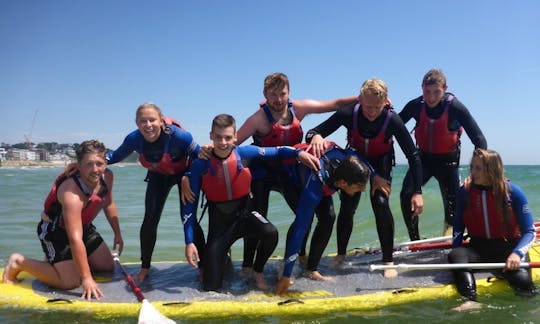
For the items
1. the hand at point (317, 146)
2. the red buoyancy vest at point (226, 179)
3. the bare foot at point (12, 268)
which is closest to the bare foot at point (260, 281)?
the red buoyancy vest at point (226, 179)

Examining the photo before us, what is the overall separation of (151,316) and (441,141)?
3.83m

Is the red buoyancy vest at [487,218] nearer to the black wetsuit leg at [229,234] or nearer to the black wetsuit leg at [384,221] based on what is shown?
the black wetsuit leg at [384,221]

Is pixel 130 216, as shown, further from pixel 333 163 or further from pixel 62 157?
pixel 62 157

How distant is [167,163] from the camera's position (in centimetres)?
457

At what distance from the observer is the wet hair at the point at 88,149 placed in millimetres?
4128

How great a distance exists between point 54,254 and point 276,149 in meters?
2.42

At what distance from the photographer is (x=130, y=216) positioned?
1320cm

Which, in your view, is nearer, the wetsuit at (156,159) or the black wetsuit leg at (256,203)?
the wetsuit at (156,159)

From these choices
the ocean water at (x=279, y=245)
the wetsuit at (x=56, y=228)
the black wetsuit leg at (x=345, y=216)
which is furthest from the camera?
the black wetsuit leg at (x=345, y=216)

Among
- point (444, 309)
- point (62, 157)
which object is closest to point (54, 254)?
point (444, 309)

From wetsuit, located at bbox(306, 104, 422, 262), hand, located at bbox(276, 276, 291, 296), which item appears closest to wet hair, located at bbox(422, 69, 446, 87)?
wetsuit, located at bbox(306, 104, 422, 262)

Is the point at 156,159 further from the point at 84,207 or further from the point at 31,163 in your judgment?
the point at 31,163

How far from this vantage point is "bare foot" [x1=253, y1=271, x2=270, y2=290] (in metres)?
4.27

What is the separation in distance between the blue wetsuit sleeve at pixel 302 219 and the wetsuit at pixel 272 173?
0.53 metres
